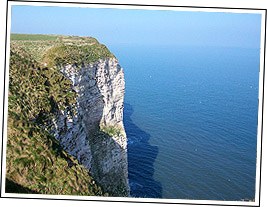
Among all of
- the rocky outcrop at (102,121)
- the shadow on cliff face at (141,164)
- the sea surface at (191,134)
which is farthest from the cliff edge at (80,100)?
the sea surface at (191,134)

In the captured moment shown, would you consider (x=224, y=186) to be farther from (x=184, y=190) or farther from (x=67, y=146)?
(x=67, y=146)

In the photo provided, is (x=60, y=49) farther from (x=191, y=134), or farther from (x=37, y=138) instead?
(x=191, y=134)

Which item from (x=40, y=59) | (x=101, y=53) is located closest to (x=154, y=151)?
(x=101, y=53)

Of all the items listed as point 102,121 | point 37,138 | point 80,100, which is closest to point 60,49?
point 80,100

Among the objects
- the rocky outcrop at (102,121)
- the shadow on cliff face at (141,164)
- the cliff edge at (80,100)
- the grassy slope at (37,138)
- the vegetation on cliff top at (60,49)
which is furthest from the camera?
the shadow on cliff face at (141,164)

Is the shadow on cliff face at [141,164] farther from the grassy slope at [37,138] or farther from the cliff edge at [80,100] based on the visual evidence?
the grassy slope at [37,138]
